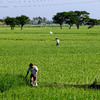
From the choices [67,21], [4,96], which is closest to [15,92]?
[4,96]

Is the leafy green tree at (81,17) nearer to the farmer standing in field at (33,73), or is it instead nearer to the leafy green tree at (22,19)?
the leafy green tree at (22,19)

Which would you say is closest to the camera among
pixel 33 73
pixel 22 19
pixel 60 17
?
pixel 33 73

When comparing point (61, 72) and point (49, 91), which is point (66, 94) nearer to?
point (49, 91)

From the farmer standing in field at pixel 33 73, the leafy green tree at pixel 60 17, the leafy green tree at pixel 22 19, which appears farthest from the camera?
the leafy green tree at pixel 60 17

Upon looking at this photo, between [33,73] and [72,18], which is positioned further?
[72,18]

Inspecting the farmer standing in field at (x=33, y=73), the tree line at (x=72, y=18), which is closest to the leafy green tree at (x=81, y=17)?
the tree line at (x=72, y=18)

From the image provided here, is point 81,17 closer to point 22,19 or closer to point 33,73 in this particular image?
point 22,19

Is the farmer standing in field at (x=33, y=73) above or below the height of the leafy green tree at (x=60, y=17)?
below

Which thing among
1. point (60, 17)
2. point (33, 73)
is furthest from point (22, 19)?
point (33, 73)

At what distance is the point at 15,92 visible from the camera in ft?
40.7

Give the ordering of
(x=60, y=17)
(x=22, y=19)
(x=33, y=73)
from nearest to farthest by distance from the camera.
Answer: (x=33, y=73) < (x=22, y=19) < (x=60, y=17)

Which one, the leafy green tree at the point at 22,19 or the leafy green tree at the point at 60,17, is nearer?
the leafy green tree at the point at 22,19

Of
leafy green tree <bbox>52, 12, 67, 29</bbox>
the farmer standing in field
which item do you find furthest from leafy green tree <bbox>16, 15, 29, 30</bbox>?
the farmer standing in field

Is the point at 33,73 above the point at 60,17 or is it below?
below
